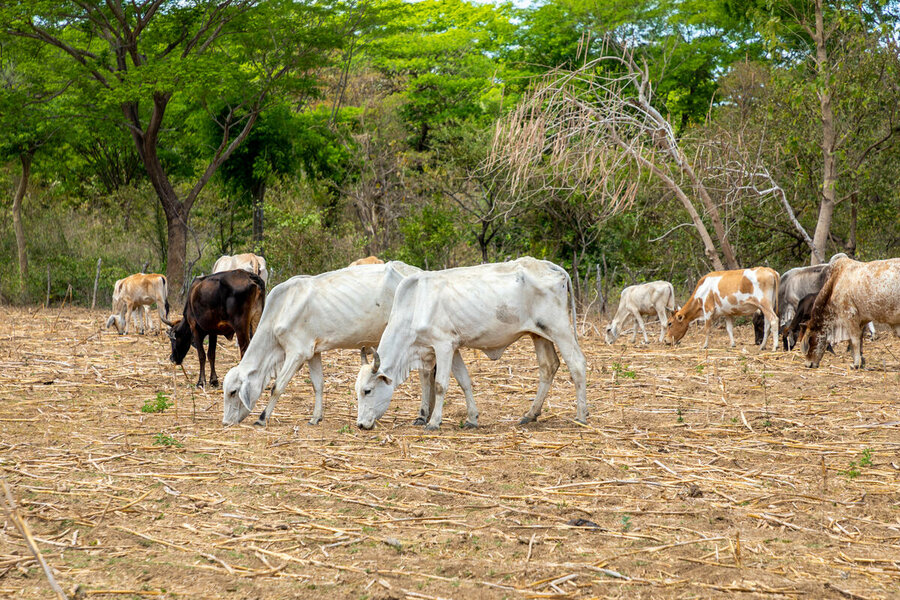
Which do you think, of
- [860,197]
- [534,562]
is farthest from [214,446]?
[860,197]

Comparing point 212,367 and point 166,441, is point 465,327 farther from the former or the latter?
point 212,367

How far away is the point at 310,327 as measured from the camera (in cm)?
973

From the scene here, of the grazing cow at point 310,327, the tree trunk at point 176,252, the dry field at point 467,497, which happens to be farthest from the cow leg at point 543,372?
the tree trunk at point 176,252

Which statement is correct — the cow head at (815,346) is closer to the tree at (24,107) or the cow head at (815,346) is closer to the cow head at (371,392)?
the cow head at (371,392)

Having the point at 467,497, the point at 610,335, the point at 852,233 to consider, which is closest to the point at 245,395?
the point at 467,497

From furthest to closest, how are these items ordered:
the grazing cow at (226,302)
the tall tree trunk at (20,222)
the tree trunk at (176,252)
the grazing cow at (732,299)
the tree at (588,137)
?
the tall tree trunk at (20,222) → the tree trunk at (176,252) → the grazing cow at (732,299) → the tree at (588,137) → the grazing cow at (226,302)

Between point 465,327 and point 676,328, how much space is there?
382 inches

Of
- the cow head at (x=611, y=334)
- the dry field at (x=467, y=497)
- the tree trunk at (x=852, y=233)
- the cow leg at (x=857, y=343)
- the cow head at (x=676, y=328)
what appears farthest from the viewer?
the tree trunk at (x=852, y=233)

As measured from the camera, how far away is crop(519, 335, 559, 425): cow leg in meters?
9.28

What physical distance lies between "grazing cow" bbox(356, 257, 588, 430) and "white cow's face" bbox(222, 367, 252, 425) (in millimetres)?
1252

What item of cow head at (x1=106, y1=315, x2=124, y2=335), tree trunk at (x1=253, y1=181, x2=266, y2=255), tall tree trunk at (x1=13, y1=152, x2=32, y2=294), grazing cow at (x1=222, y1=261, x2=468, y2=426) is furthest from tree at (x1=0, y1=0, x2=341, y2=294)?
grazing cow at (x1=222, y1=261, x2=468, y2=426)

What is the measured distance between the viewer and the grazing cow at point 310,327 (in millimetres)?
9617

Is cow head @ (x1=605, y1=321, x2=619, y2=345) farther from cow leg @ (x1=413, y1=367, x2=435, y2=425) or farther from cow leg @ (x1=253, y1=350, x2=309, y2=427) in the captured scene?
cow leg @ (x1=253, y1=350, x2=309, y2=427)

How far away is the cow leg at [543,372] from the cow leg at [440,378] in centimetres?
84
